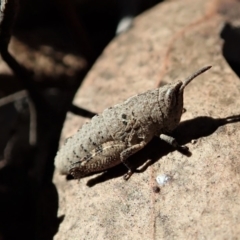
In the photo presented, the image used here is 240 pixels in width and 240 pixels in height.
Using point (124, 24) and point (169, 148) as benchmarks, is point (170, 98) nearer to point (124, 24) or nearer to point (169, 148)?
point (169, 148)

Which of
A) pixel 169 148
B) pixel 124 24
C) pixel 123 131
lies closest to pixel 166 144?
pixel 169 148

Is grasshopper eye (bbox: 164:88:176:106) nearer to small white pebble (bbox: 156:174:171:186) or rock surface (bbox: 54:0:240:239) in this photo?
rock surface (bbox: 54:0:240:239)

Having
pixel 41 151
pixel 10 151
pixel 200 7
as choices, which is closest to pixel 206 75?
pixel 200 7

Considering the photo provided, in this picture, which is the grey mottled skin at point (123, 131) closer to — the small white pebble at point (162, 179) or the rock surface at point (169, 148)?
the rock surface at point (169, 148)

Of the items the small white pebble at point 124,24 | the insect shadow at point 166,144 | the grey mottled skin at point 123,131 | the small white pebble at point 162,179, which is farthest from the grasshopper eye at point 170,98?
the small white pebble at point 124,24

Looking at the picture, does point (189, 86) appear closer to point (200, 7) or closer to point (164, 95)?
point (164, 95)

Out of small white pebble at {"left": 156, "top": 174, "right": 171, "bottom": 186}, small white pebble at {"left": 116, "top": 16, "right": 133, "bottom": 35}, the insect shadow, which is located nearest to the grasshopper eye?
the insect shadow

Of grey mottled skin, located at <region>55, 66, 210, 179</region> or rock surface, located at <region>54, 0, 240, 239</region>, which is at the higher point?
grey mottled skin, located at <region>55, 66, 210, 179</region>

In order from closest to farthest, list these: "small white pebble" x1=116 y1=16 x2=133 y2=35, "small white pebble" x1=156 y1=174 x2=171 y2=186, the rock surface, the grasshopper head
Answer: the rock surface, "small white pebble" x1=156 y1=174 x2=171 y2=186, the grasshopper head, "small white pebble" x1=116 y1=16 x2=133 y2=35
